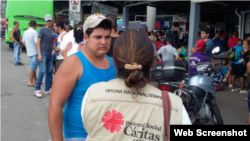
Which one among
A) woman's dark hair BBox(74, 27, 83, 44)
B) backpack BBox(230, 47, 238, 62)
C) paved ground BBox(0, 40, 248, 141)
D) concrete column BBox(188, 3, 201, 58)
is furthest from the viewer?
concrete column BBox(188, 3, 201, 58)

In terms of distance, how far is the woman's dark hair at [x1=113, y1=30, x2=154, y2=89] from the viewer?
1634 millimetres

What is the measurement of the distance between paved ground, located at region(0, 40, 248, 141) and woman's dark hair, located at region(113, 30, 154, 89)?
11.7ft

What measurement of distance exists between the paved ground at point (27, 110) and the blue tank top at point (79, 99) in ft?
9.07

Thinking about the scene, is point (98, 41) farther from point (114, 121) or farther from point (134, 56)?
point (114, 121)

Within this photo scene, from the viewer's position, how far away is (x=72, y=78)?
85.1 inches

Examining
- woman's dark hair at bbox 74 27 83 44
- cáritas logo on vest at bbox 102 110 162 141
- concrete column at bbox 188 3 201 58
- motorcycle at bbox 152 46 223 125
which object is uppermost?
concrete column at bbox 188 3 201 58

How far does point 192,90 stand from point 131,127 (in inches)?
132

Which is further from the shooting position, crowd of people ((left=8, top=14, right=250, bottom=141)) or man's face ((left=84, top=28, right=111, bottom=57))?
man's face ((left=84, top=28, right=111, bottom=57))

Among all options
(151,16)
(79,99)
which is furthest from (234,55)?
(79,99)

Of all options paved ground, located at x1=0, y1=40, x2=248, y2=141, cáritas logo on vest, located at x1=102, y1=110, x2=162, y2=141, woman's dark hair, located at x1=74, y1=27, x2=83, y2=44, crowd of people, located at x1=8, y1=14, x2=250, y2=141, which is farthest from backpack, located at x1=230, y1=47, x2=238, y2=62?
cáritas logo on vest, located at x1=102, y1=110, x2=162, y2=141

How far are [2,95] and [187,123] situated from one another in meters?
6.96

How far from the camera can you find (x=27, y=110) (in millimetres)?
6375

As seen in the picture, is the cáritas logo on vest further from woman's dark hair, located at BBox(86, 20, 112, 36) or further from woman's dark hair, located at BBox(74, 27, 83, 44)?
woman's dark hair, located at BBox(74, 27, 83, 44)

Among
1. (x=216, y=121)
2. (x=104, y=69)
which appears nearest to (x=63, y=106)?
(x=104, y=69)
